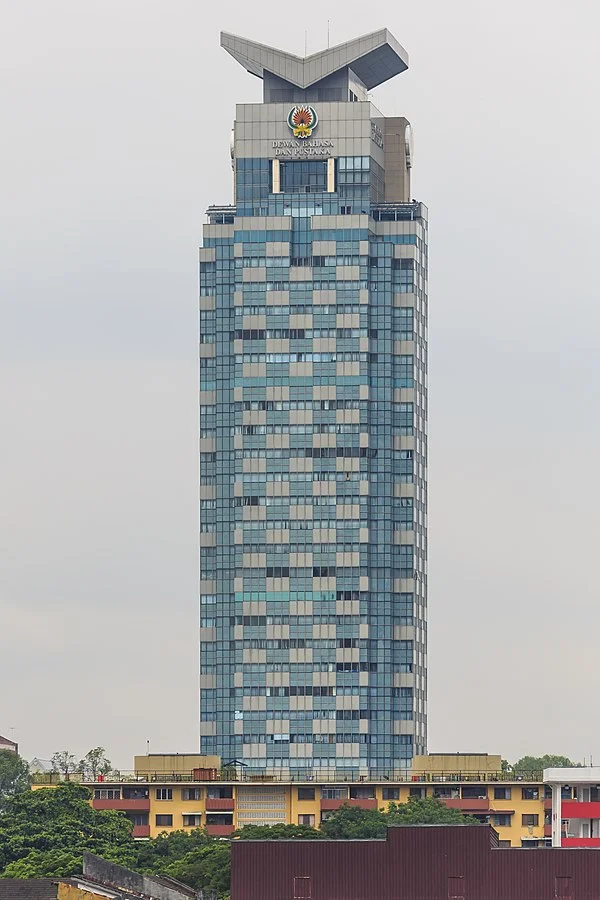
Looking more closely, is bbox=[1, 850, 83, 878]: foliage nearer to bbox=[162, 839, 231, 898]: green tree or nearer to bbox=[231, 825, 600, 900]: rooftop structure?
bbox=[162, 839, 231, 898]: green tree

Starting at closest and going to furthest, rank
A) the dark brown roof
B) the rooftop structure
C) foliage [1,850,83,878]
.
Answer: the rooftop structure
the dark brown roof
foliage [1,850,83,878]

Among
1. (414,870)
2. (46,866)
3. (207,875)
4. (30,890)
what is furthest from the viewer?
(207,875)

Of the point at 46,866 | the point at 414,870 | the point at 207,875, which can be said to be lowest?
the point at 414,870

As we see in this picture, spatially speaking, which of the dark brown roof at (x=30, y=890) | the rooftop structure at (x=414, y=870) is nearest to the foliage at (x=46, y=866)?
the dark brown roof at (x=30, y=890)

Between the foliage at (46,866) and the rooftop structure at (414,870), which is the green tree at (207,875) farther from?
the rooftop structure at (414,870)

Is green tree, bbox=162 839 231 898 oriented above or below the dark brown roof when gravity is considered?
above

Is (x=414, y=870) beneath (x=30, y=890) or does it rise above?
above

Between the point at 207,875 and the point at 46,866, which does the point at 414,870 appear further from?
the point at 207,875

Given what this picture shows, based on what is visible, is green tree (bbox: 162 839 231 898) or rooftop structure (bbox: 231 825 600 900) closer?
rooftop structure (bbox: 231 825 600 900)

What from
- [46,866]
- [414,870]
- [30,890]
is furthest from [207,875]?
[414,870]

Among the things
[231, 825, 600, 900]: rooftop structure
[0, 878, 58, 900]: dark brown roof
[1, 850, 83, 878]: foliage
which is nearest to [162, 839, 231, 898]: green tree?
[1, 850, 83, 878]: foliage

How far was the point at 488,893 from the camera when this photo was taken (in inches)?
5349

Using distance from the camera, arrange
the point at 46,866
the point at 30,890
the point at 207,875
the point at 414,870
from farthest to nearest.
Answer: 1. the point at 207,875
2. the point at 46,866
3. the point at 30,890
4. the point at 414,870

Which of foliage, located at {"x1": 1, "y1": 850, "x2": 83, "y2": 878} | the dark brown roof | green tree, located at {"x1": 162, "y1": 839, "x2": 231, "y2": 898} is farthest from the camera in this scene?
green tree, located at {"x1": 162, "y1": 839, "x2": 231, "y2": 898}
